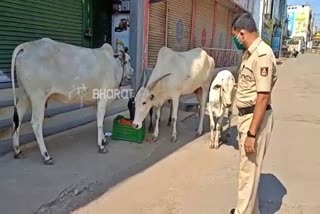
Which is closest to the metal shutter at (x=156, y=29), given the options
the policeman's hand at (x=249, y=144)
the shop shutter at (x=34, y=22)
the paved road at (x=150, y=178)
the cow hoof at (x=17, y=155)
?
the shop shutter at (x=34, y=22)

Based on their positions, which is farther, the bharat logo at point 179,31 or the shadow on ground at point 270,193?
the bharat logo at point 179,31

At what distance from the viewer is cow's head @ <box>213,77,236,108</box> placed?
6.49 metres

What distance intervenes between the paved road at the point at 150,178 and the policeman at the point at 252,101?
756 mm

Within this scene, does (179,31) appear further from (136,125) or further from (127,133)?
(136,125)

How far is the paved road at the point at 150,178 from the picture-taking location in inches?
166

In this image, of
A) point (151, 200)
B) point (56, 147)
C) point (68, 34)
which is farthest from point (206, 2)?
point (151, 200)

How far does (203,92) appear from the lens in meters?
8.12

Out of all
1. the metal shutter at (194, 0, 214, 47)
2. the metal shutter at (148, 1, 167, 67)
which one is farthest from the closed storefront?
the metal shutter at (194, 0, 214, 47)

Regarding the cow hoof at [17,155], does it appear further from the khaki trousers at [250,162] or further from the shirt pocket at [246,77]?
the shirt pocket at [246,77]

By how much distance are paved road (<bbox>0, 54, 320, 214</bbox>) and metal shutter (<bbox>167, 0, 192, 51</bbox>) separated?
7.27 meters

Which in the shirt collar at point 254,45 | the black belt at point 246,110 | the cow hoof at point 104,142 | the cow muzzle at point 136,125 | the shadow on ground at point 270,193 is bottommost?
the shadow on ground at point 270,193

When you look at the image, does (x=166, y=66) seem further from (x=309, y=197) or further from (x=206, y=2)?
(x=206, y=2)

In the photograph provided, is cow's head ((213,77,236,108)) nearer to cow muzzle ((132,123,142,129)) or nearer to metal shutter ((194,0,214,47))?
cow muzzle ((132,123,142,129))

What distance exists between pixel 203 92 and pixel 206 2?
1049cm
